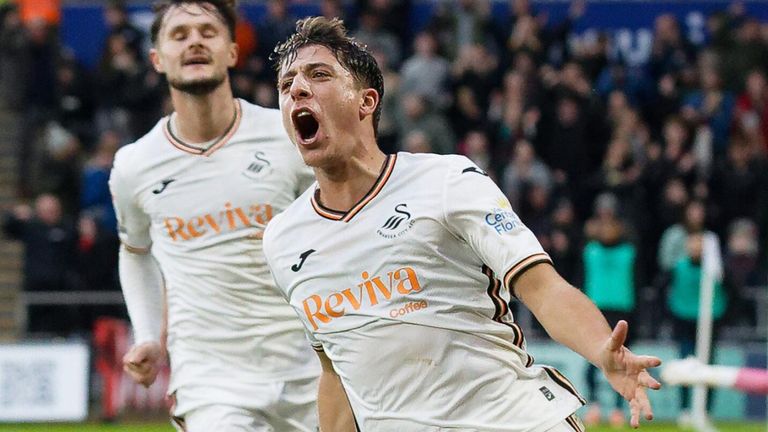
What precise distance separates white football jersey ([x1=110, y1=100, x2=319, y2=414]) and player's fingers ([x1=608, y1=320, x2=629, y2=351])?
281cm

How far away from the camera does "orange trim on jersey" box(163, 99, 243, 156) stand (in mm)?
7105

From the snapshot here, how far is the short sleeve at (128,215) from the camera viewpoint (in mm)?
7215

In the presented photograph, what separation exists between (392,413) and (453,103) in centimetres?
1443

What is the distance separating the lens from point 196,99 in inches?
280

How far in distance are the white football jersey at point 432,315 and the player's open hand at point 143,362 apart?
1998 millimetres

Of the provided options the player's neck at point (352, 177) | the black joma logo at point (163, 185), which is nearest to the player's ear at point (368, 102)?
the player's neck at point (352, 177)

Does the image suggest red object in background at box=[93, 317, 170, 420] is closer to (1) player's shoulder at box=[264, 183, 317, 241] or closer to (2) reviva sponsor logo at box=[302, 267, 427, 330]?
(1) player's shoulder at box=[264, 183, 317, 241]

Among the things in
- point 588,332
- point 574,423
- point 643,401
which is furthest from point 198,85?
point 643,401

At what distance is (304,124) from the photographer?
5.13m

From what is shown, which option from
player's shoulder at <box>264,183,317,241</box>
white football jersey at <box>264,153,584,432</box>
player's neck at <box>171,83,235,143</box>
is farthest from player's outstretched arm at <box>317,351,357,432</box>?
player's neck at <box>171,83,235,143</box>

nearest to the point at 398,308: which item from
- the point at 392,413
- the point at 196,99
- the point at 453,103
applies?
the point at 392,413

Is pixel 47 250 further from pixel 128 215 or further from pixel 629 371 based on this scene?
pixel 629 371

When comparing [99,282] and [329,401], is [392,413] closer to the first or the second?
[329,401]

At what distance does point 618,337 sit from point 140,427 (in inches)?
515
